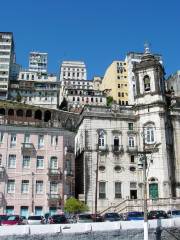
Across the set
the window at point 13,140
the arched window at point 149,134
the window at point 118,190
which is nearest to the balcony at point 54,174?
the window at point 13,140

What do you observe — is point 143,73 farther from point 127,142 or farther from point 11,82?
point 11,82

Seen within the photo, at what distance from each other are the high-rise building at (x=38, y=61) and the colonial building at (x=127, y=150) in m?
128

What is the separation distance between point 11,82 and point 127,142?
9547 centimetres

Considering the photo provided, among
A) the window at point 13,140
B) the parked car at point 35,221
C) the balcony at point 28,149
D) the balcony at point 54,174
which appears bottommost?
the parked car at point 35,221

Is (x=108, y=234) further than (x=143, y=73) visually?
No

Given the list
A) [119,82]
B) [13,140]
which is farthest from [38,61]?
[13,140]

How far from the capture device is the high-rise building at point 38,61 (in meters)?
191

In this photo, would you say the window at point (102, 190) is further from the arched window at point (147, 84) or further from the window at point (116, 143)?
the arched window at point (147, 84)

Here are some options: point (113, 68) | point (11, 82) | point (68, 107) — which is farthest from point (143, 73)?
point (11, 82)

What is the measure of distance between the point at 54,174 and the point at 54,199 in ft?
11.2

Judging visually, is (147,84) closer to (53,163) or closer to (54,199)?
(53,163)

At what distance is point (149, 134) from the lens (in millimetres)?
64500

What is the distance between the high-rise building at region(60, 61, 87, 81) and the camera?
187 meters

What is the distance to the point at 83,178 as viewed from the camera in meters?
61.5
